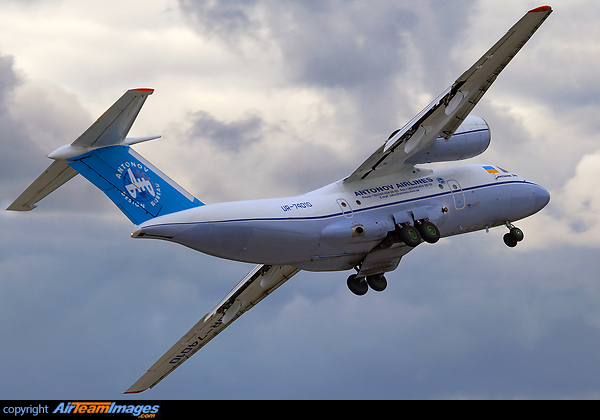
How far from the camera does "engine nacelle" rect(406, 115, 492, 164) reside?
19.5m

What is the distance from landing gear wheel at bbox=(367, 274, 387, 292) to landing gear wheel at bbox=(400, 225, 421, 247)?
1.92 metres

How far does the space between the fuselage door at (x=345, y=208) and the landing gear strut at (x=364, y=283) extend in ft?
7.66

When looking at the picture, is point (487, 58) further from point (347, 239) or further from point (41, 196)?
point (41, 196)

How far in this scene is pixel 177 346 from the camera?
23.0m

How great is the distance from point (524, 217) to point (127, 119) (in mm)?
10311

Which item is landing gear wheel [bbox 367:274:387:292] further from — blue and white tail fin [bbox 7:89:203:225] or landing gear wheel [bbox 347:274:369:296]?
blue and white tail fin [bbox 7:89:203:225]

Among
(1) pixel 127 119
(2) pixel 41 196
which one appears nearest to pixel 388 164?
(1) pixel 127 119

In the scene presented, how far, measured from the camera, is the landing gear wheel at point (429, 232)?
1877cm

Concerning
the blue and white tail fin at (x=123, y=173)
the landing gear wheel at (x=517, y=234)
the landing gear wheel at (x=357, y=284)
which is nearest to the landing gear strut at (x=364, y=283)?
the landing gear wheel at (x=357, y=284)

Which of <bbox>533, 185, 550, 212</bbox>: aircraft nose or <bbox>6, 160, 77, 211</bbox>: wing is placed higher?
<bbox>533, 185, 550, 212</bbox>: aircraft nose

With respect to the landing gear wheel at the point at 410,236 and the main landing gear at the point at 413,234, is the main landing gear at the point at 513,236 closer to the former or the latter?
the main landing gear at the point at 413,234

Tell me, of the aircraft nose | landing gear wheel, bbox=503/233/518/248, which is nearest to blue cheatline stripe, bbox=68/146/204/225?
landing gear wheel, bbox=503/233/518/248

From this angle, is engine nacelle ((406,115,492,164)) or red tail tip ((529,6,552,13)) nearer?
red tail tip ((529,6,552,13))

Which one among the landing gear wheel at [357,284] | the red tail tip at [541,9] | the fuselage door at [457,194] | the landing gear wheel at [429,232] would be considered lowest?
the landing gear wheel at [357,284]
